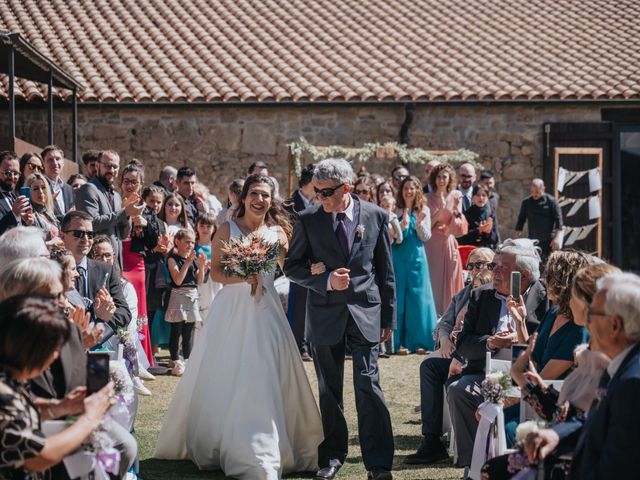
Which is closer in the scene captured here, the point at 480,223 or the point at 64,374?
the point at 64,374

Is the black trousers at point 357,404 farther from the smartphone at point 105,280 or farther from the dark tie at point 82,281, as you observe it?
the dark tie at point 82,281

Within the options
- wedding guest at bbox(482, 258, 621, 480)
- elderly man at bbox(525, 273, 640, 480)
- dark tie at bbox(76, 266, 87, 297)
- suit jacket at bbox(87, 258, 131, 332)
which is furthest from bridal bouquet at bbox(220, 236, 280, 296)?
elderly man at bbox(525, 273, 640, 480)

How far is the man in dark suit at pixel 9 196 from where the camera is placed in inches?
304

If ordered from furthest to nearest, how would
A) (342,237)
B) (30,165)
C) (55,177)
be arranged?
(55,177) → (30,165) → (342,237)

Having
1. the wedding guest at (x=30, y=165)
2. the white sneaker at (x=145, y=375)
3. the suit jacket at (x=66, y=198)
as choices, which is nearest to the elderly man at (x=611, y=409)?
the white sneaker at (x=145, y=375)

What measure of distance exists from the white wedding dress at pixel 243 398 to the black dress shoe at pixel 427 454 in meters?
0.65

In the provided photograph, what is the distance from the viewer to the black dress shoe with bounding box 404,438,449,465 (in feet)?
21.0

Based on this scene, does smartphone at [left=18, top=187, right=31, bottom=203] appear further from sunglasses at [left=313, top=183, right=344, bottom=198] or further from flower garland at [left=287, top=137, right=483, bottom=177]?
flower garland at [left=287, top=137, right=483, bottom=177]

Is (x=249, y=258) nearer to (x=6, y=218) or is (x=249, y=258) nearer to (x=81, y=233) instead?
(x=81, y=233)

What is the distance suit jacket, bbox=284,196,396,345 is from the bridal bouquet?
0.50 ft

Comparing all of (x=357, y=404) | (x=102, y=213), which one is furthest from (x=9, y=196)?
(x=357, y=404)

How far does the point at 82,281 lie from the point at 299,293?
4.04 metres

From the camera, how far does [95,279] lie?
6.50 m

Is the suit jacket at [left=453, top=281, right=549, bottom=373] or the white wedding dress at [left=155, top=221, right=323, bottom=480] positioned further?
the suit jacket at [left=453, top=281, right=549, bottom=373]
